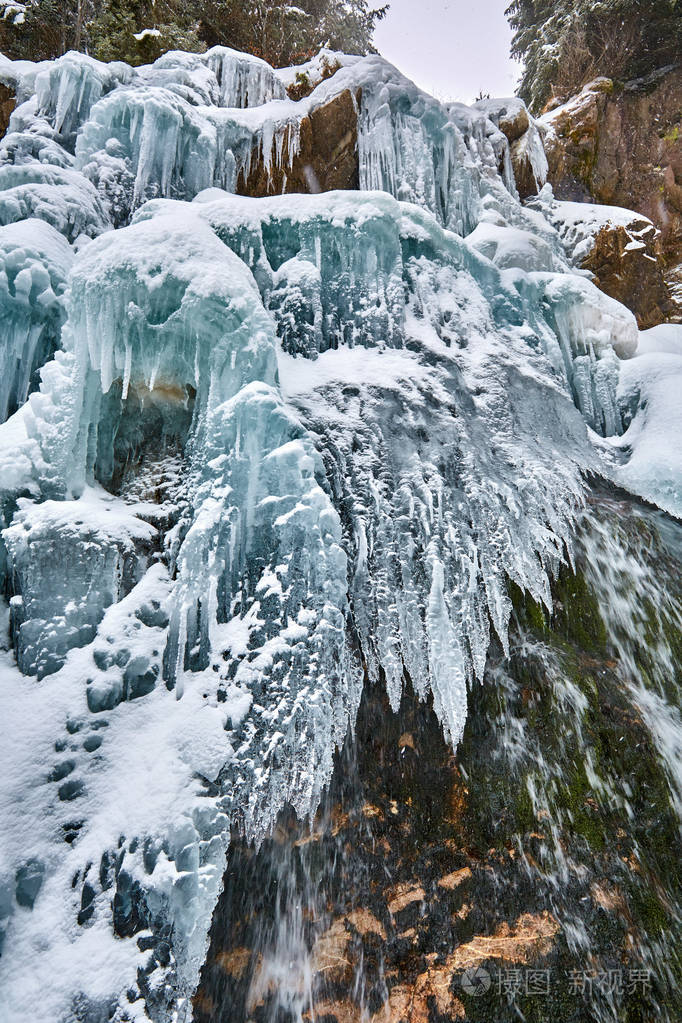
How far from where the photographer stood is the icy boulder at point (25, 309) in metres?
4.21

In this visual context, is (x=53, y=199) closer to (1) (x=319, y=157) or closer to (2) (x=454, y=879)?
(1) (x=319, y=157)

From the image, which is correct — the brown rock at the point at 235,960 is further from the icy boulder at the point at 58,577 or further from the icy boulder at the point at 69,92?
the icy boulder at the point at 69,92

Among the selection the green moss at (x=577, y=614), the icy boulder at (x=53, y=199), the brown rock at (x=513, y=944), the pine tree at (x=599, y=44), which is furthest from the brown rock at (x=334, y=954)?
the pine tree at (x=599, y=44)

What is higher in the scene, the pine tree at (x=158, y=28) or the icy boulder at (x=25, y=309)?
the pine tree at (x=158, y=28)

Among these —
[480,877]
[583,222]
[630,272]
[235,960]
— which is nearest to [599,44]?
[583,222]

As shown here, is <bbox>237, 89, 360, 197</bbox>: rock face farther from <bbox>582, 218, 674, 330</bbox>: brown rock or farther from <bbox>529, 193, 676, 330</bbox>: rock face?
<bbox>582, 218, 674, 330</bbox>: brown rock

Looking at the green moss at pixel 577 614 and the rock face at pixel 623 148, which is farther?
the rock face at pixel 623 148

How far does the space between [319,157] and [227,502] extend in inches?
208

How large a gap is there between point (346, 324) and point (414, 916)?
14.0ft

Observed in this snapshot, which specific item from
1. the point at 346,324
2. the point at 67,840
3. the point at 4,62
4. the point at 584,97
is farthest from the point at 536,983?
the point at 584,97

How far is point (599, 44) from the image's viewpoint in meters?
10.0

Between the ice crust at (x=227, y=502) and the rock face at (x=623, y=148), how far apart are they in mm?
4604

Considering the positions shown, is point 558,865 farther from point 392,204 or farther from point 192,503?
point 392,204

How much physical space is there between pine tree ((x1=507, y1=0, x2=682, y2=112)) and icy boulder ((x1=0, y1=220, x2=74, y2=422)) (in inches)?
383
